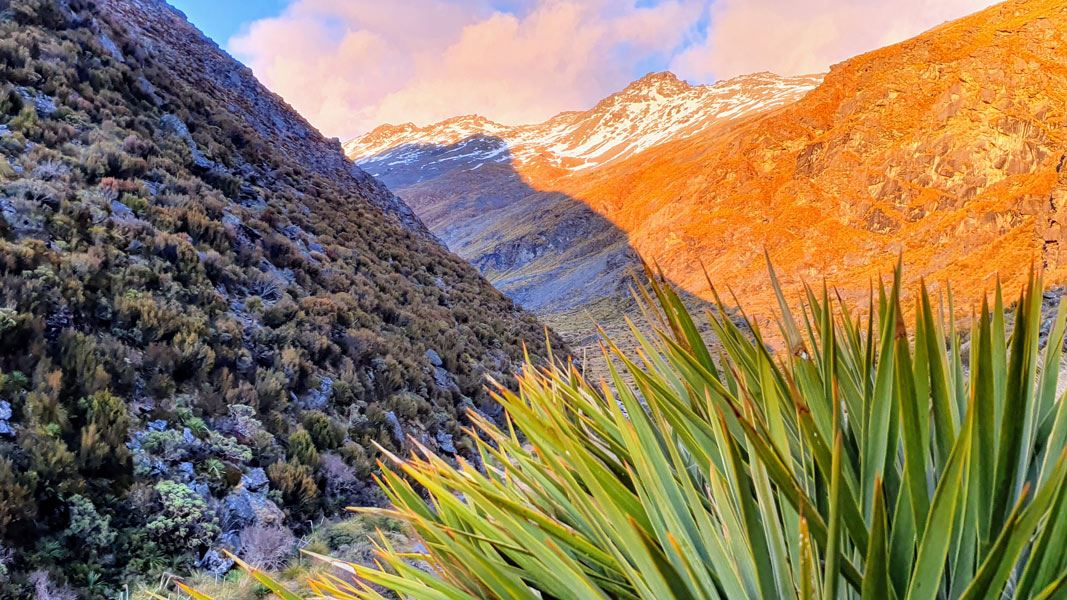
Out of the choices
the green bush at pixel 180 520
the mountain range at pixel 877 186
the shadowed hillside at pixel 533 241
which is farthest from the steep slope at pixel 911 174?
the green bush at pixel 180 520

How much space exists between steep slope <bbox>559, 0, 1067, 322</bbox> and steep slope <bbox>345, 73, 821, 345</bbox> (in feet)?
29.5

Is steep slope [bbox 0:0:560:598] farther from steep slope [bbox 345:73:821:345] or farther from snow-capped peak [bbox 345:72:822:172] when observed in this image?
snow-capped peak [bbox 345:72:822:172]

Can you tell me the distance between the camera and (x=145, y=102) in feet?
34.4

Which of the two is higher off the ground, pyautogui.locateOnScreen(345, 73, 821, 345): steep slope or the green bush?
pyautogui.locateOnScreen(345, 73, 821, 345): steep slope

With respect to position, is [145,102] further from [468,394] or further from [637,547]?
[637,547]

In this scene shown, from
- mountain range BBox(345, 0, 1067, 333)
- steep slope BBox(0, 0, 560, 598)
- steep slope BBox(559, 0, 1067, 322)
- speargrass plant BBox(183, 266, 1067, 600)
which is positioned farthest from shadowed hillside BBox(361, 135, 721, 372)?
speargrass plant BBox(183, 266, 1067, 600)

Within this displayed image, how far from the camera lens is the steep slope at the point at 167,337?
11.4 feet

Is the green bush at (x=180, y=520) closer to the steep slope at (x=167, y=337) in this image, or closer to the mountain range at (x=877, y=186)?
Answer: the steep slope at (x=167, y=337)

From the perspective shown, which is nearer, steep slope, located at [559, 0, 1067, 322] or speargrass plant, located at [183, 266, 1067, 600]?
speargrass plant, located at [183, 266, 1067, 600]

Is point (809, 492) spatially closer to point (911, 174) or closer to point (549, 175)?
point (911, 174)

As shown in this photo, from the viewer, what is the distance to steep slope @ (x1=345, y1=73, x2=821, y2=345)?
4941 centimetres

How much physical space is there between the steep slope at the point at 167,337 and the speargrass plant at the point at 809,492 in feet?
9.89

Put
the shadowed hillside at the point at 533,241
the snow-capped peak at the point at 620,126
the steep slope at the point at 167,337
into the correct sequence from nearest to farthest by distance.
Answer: the steep slope at the point at 167,337 → the shadowed hillside at the point at 533,241 → the snow-capped peak at the point at 620,126

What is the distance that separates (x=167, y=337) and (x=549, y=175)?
9656 cm
